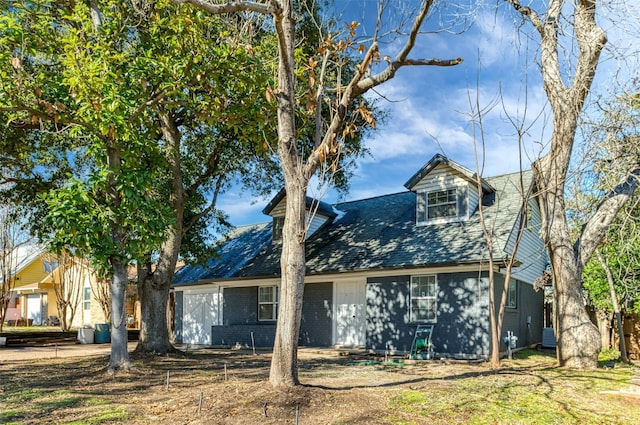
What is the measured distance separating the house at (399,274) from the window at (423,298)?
0.10 ft

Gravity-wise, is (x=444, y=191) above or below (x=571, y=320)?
above

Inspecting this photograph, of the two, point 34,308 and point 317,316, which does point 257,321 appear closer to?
point 317,316

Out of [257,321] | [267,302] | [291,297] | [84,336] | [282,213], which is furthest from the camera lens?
[84,336]

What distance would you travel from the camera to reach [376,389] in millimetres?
7887

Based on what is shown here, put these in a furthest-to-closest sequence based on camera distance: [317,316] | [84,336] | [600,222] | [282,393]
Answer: [84,336]
[317,316]
[600,222]
[282,393]

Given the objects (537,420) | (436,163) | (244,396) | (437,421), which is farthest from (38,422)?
(436,163)

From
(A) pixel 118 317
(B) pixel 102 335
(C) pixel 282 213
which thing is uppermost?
(C) pixel 282 213

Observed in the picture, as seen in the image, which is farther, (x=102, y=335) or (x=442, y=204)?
(x=102, y=335)

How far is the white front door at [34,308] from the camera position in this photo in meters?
34.3

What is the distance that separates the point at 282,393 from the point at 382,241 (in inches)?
379

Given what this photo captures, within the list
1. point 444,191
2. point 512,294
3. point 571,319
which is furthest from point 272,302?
point 571,319

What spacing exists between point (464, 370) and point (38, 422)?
796 centimetres

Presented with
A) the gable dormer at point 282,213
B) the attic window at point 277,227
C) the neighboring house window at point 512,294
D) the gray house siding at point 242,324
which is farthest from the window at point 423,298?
the attic window at point 277,227

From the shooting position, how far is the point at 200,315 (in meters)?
20.6
